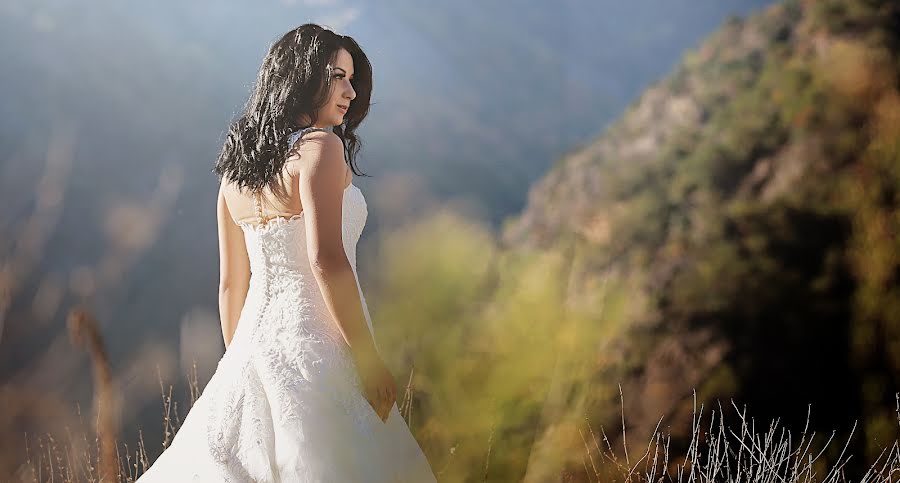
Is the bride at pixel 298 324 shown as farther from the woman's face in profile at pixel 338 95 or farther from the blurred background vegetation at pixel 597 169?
the blurred background vegetation at pixel 597 169

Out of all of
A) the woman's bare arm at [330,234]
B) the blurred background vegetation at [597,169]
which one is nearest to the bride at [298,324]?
the woman's bare arm at [330,234]

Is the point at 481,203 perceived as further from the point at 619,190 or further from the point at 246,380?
the point at 246,380

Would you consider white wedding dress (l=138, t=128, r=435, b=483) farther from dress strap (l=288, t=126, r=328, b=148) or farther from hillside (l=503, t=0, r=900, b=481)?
hillside (l=503, t=0, r=900, b=481)

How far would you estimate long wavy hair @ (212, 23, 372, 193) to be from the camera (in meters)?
1.16

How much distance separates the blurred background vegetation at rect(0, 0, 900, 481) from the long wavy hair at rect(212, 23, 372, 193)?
4.34 ft

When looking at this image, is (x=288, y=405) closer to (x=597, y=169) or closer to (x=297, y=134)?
(x=297, y=134)

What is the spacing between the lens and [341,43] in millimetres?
1233

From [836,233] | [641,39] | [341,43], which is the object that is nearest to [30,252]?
[341,43]

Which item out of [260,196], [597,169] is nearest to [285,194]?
[260,196]

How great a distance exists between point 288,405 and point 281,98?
0.45m

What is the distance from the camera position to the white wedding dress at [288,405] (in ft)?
3.49

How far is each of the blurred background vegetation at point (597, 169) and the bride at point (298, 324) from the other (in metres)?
1.34

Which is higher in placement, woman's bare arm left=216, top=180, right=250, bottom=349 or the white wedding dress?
woman's bare arm left=216, top=180, right=250, bottom=349

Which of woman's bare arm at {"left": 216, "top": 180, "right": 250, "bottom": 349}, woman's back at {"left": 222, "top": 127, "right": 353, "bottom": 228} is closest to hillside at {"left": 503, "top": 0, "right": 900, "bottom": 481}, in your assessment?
woman's bare arm at {"left": 216, "top": 180, "right": 250, "bottom": 349}
